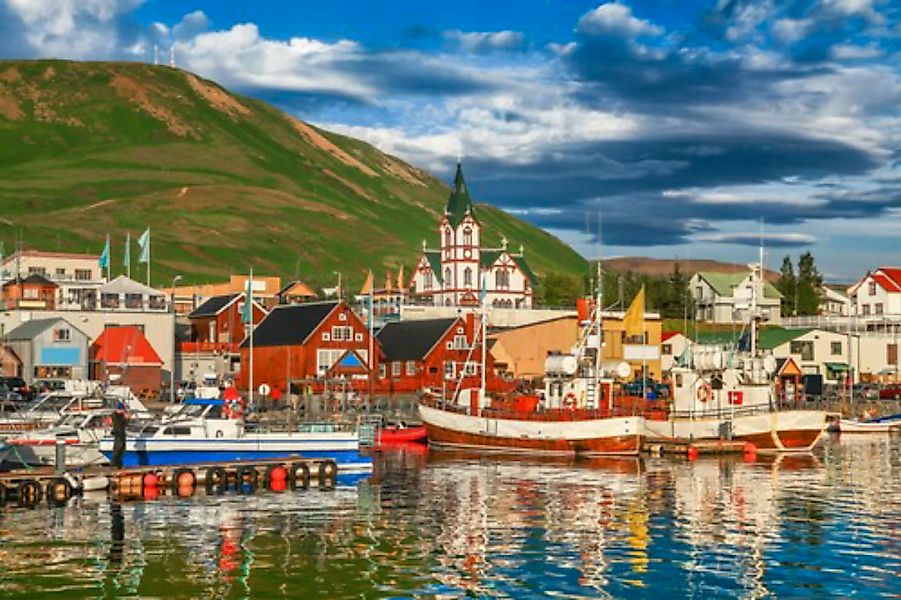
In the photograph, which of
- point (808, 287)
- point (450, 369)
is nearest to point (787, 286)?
point (808, 287)

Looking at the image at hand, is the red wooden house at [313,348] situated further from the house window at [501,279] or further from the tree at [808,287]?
the tree at [808,287]

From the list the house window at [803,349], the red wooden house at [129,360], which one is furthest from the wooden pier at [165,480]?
the house window at [803,349]

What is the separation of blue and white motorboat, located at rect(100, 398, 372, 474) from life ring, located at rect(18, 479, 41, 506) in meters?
6.69

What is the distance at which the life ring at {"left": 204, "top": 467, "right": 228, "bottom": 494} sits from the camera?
175ft

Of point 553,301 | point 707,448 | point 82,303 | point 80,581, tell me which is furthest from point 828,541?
point 553,301

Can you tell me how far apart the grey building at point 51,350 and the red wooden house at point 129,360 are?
2.08 metres

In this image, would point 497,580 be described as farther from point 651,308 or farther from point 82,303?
point 651,308

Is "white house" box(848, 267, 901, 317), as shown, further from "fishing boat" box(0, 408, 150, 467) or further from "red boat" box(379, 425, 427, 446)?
"fishing boat" box(0, 408, 150, 467)

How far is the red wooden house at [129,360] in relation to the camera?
348 ft

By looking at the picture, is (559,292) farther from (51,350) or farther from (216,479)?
(216,479)

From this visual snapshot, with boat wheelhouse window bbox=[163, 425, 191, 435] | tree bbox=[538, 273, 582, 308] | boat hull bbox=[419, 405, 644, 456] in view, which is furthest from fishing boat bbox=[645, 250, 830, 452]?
tree bbox=[538, 273, 582, 308]

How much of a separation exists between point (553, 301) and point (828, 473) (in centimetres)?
12682

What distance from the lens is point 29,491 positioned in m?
49.0

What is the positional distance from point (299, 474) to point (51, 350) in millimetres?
56454
